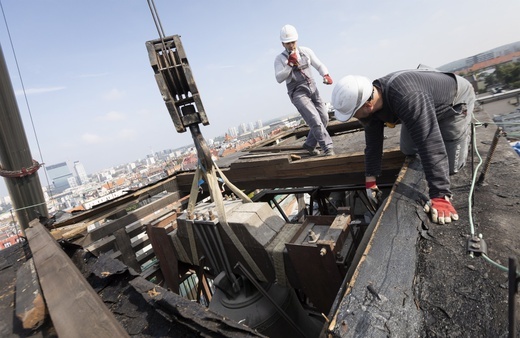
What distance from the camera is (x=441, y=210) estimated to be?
247 cm

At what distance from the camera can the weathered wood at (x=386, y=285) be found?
155 cm

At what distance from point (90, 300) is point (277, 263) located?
191cm

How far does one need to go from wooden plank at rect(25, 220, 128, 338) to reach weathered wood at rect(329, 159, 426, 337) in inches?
52.3

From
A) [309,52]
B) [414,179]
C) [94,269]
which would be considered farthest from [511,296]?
[309,52]

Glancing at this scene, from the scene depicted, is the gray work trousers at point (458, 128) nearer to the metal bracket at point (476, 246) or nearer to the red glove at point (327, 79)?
the metal bracket at point (476, 246)

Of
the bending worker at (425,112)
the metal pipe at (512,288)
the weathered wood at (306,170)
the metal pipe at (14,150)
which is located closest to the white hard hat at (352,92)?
the bending worker at (425,112)

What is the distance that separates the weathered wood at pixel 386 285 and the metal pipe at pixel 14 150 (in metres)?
9.16

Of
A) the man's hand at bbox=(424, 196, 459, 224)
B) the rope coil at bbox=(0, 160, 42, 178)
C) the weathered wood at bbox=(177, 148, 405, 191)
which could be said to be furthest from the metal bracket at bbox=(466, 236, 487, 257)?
the rope coil at bbox=(0, 160, 42, 178)

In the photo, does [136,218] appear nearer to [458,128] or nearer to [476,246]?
[476,246]

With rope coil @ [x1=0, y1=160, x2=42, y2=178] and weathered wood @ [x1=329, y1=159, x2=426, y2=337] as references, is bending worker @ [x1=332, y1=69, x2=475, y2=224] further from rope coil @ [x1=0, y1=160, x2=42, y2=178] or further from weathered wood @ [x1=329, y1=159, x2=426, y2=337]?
rope coil @ [x1=0, y1=160, x2=42, y2=178]

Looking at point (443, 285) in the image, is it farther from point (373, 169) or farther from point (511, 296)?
point (373, 169)

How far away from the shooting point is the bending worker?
266 centimetres

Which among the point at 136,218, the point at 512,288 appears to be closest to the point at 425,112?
the point at 512,288

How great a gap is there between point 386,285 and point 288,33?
172 inches
